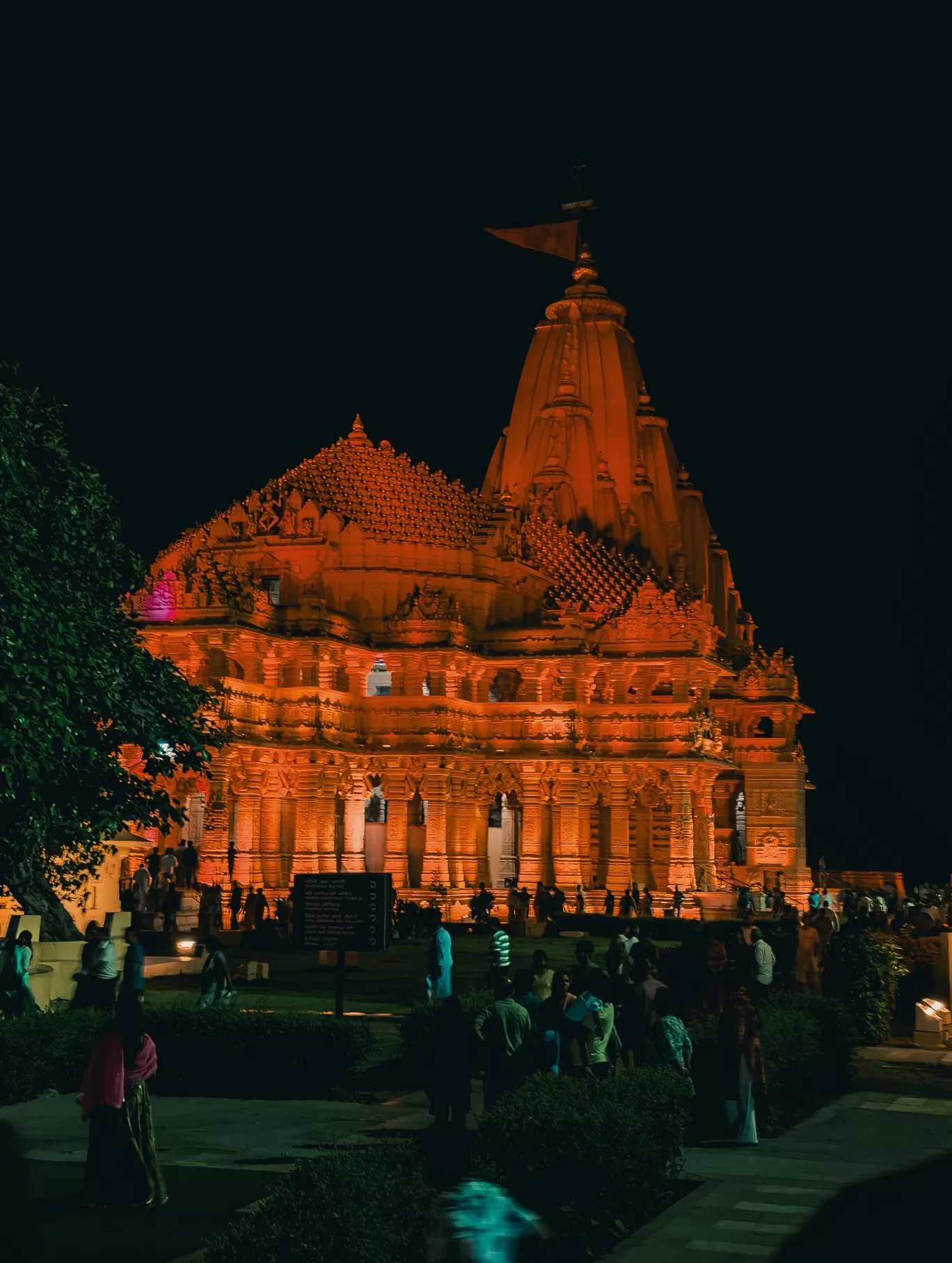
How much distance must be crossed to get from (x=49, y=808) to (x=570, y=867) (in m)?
40.4

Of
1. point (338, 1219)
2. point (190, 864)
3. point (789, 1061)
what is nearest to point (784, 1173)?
point (789, 1061)

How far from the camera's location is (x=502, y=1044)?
17.0 metres

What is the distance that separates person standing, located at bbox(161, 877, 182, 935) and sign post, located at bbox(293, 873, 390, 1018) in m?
16.9

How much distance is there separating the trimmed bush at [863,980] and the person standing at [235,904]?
23.3 m

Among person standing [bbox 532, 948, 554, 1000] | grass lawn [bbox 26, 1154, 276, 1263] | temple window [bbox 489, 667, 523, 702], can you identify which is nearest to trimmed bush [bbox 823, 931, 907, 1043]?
person standing [bbox 532, 948, 554, 1000]

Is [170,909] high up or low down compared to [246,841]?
down

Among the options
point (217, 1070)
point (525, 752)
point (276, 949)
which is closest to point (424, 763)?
point (525, 752)

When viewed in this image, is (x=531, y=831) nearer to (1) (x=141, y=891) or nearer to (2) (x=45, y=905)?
(1) (x=141, y=891)

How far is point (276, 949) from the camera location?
40.0 meters

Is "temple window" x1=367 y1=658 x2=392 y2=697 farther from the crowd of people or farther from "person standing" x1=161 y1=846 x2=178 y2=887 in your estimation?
the crowd of people

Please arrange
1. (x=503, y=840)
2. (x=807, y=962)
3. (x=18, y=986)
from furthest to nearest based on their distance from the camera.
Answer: (x=503, y=840), (x=807, y=962), (x=18, y=986)

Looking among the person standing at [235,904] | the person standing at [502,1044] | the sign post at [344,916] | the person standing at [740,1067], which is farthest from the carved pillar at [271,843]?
the person standing at [740,1067]

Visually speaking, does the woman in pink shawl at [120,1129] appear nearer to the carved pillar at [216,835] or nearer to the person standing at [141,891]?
Answer: the person standing at [141,891]

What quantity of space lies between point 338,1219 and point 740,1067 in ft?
25.8
